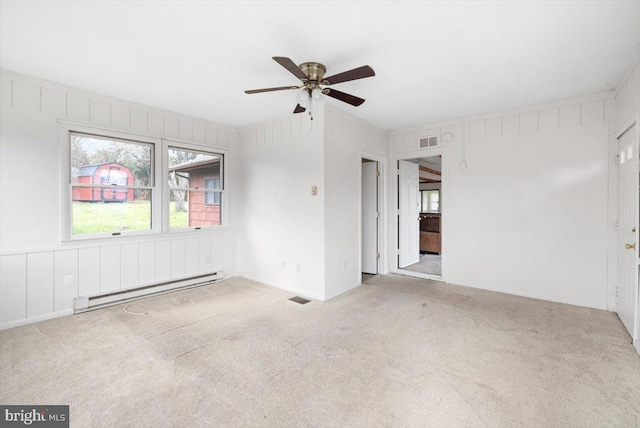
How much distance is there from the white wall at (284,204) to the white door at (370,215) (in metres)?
1.63

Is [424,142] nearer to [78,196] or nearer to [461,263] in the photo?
[461,263]

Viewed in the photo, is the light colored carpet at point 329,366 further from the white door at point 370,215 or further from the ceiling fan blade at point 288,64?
the ceiling fan blade at point 288,64

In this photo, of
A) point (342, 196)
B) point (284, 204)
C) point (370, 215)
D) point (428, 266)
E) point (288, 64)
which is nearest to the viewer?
point (288, 64)

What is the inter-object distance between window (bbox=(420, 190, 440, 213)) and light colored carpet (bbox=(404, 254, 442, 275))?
11.2 feet

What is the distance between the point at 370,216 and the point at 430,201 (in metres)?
5.55

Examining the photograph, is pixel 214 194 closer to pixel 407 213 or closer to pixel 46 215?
pixel 46 215

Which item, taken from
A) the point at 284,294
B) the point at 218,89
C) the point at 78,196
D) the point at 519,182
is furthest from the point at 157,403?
the point at 519,182

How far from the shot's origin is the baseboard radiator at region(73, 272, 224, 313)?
3.38 metres

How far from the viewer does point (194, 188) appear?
4.53 m

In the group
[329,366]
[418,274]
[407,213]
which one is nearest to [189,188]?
[329,366]

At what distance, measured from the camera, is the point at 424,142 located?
4785 mm

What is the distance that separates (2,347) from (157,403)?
1900mm

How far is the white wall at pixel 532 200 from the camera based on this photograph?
348cm

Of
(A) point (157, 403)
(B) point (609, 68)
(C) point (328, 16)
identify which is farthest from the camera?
(B) point (609, 68)
